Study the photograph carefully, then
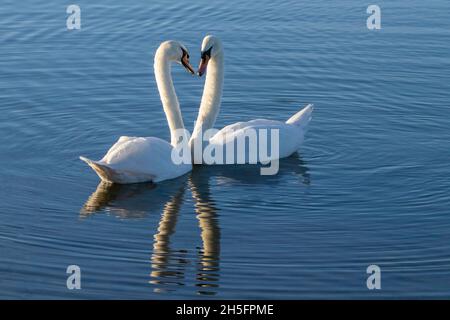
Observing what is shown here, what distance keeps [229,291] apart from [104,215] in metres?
2.88

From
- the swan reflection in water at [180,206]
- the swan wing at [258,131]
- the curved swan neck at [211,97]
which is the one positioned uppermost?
the curved swan neck at [211,97]

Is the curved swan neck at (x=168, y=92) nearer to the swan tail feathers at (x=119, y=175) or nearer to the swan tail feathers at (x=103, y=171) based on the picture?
the swan tail feathers at (x=119, y=175)

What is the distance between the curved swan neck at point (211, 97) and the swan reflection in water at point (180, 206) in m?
0.95

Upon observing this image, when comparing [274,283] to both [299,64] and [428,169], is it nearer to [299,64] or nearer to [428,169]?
[428,169]

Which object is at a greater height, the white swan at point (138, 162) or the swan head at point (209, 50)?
the swan head at point (209, 50)

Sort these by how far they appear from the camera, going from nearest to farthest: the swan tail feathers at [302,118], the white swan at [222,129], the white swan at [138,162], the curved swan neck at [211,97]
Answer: the white swan at [138,162]
the white swan at [222,129]
the curved swan neck at [211,97]
the swan tail feathers at [302,118]

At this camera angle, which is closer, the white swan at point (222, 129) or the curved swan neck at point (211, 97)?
the white swan at point (222, 129)

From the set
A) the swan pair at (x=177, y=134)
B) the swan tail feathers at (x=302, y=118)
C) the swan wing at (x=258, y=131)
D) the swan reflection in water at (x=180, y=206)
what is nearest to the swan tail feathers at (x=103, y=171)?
the swan pair at (x=177, y=134)

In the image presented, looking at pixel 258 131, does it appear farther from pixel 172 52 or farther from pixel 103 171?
pixel 103 171

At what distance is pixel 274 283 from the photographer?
1149cm

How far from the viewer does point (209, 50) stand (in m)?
16.2

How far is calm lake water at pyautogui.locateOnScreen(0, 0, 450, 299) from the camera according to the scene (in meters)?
11.9

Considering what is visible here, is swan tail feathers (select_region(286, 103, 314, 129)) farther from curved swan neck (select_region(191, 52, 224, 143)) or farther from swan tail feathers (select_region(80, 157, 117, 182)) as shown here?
swan tail feathers (select_region(80, 157, 117, 182))

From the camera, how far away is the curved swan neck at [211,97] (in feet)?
53.9
